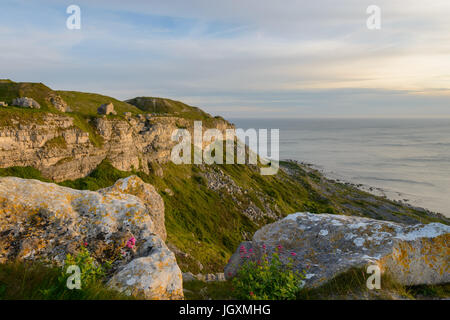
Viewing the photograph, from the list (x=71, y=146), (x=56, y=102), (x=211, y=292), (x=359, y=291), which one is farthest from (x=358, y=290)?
(x=56, y=102)

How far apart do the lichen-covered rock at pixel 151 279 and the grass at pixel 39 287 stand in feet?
1.56

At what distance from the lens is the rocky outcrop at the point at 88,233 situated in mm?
6168

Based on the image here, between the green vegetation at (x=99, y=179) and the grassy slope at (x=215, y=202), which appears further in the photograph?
the grassy slope at (x=215, y=202)

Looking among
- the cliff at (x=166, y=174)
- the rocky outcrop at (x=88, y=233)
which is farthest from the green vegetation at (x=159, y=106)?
the rocky outcrop at (x=88, y=233)

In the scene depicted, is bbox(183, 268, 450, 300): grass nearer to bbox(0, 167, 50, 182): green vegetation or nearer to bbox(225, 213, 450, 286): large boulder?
bbox(225, 213, 450, 286): large boulder

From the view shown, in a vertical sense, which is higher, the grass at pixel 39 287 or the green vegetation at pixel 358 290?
the grass at pixel 39 287

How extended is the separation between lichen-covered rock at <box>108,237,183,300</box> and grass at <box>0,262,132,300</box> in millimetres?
475

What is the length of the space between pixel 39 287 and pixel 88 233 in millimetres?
2789

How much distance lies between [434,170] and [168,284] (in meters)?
178

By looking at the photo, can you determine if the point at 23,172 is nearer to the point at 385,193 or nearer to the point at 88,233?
the point at 88,233

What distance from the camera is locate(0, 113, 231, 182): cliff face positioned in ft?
120

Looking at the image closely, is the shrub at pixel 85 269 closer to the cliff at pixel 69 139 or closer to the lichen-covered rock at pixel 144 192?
the lichen-covered rock at pixel 144 192

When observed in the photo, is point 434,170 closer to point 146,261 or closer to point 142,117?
point 142,117

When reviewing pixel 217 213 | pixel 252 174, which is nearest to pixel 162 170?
pixel 217 213
